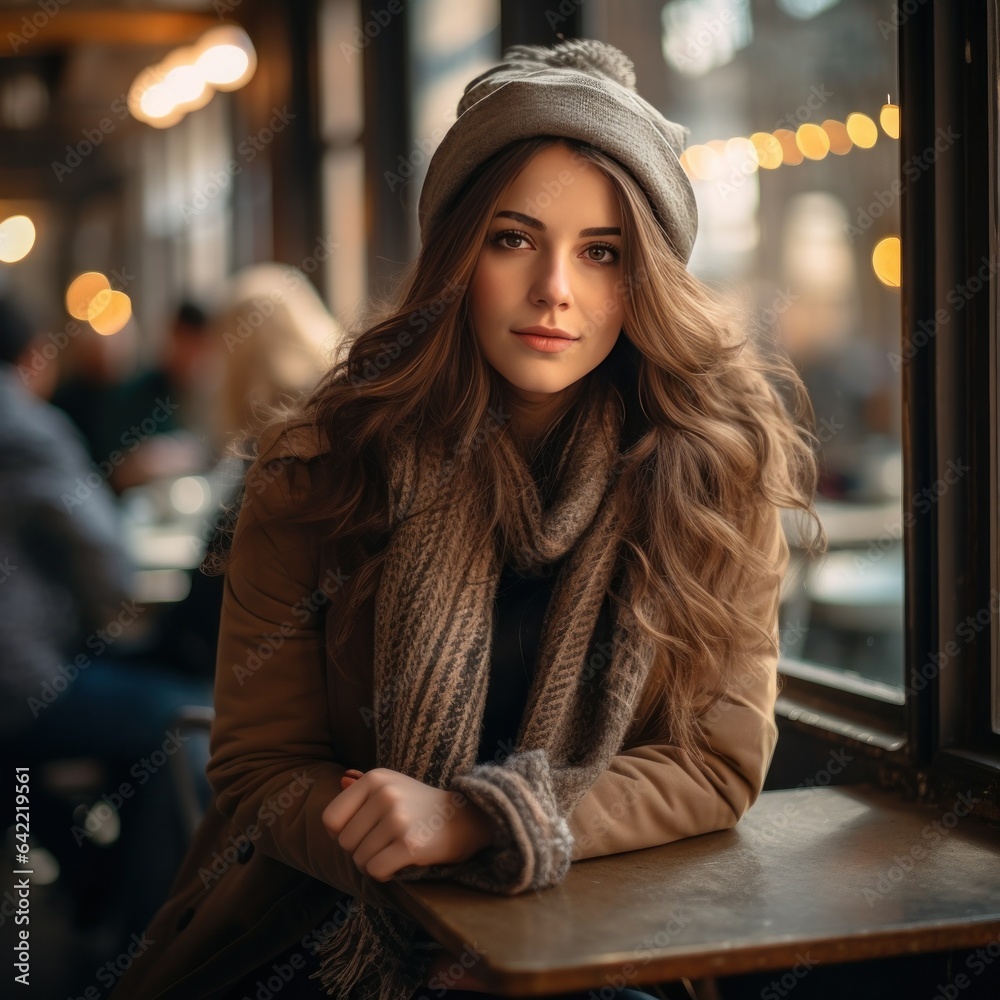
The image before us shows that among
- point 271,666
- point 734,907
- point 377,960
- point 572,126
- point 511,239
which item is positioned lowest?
point 377,960

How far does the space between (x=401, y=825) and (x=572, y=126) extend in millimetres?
837

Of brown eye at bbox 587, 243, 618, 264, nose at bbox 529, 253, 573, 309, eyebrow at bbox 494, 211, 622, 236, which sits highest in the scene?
eyebrow at bbox 494, 211, 622, 236

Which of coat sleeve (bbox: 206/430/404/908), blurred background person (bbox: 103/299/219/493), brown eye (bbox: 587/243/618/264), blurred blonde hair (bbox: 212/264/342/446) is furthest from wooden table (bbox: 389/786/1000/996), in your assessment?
blurred background person (bbox: 103/299/219/493)

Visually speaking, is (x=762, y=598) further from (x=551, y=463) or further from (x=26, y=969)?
(x=26, y=969)

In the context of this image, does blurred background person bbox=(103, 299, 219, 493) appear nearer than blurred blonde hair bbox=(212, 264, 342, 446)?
No

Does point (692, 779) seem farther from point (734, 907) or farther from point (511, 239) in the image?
point (511, 239)

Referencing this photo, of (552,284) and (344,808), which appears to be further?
(552,284)

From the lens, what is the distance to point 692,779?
4.42ft

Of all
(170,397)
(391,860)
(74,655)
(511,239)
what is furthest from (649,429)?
(170,397)

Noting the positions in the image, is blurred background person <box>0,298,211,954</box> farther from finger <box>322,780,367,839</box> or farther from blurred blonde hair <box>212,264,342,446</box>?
finger <box>322,780,367,839</box>

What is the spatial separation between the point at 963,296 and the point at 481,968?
40.5 inches

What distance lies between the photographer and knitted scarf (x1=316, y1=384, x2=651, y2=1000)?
135 centimetres

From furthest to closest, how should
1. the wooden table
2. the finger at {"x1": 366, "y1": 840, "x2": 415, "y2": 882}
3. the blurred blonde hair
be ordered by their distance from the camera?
the blurred blonde hair < the finger at {"x1": 366, "y1": 840, "x2": 415, "y2": 882} < the wooden table

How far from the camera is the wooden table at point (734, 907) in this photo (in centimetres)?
96
